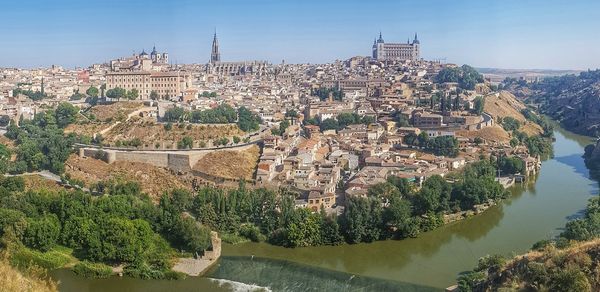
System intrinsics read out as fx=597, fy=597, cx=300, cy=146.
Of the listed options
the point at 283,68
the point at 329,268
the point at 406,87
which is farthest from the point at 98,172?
the point at 283,68

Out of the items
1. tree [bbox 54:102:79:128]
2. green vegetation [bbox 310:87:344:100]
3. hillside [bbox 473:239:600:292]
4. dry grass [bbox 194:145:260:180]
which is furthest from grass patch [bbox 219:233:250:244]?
green vegetation [bbox 310:87:344:100]

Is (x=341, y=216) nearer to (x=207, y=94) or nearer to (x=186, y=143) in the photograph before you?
(x=186, y=143)

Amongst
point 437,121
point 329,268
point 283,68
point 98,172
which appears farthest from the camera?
point 283,68

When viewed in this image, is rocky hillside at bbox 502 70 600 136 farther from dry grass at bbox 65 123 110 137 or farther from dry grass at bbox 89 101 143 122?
dry grass at bbox 65 123 110 137

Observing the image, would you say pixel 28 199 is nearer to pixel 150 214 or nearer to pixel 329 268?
pixel 150 214

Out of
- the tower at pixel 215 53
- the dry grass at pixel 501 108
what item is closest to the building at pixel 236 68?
the tower at pixel 215 53

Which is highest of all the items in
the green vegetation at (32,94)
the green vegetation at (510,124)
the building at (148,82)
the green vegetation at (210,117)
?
the building at (148,82)

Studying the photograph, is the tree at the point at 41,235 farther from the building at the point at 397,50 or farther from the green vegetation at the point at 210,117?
the building at the point at 397,50
